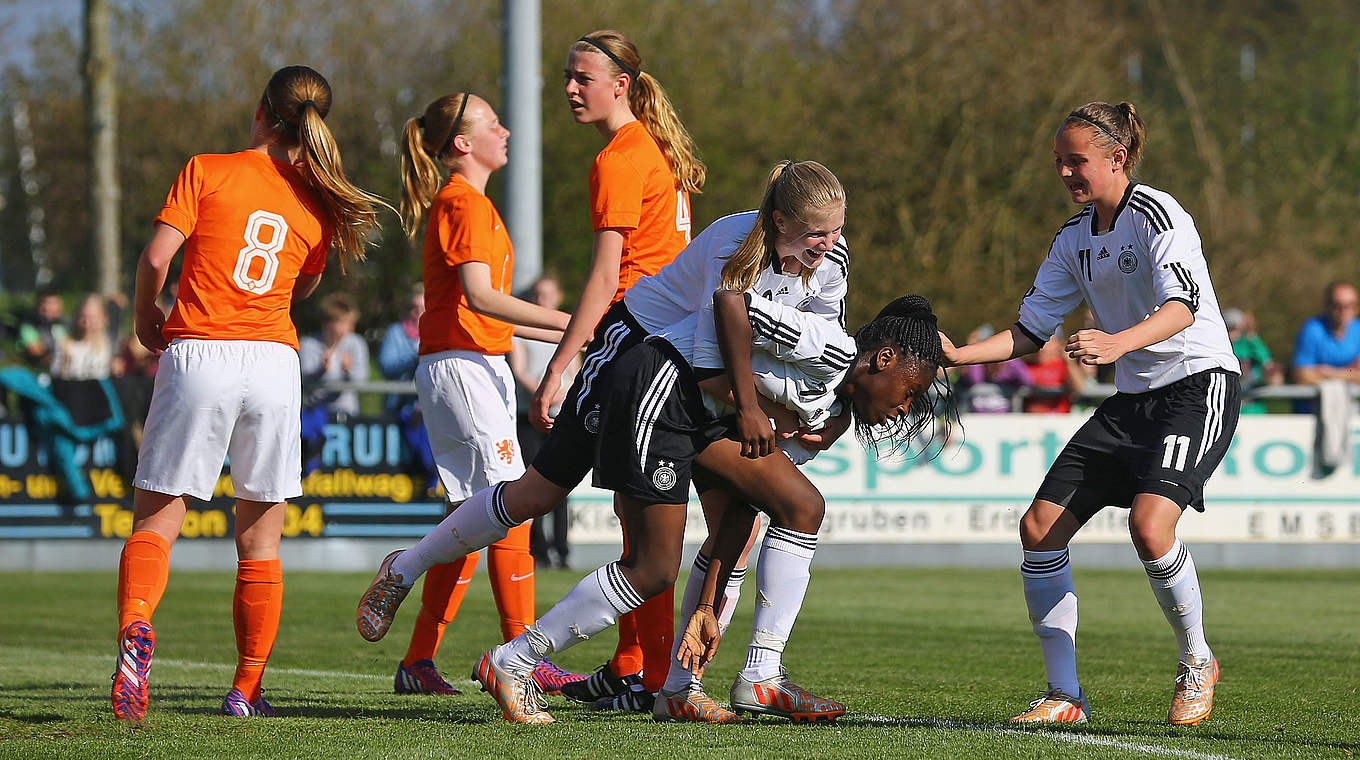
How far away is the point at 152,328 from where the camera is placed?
5.32 metres

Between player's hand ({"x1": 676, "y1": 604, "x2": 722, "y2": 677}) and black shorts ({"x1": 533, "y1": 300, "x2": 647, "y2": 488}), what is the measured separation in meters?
0.57

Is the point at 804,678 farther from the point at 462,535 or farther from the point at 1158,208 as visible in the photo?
the point at 1158,208

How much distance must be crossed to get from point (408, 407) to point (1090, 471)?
27.6 feet

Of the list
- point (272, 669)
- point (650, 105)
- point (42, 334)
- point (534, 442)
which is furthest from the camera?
point (42, 334)

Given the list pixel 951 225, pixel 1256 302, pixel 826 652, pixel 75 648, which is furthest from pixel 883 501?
pixel 1256 302

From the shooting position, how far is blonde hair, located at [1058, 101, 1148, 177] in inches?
209

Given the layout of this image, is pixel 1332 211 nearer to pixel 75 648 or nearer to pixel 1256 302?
pixel 1256 302

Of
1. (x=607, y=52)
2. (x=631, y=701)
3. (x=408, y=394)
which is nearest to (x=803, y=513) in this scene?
(x=631, y=701)

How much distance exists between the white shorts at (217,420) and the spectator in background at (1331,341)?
11.1m

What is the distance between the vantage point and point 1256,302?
30.0 m

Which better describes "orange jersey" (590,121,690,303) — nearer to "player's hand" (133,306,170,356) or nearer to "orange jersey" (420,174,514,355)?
"orange jersey" (420,174,514,355)

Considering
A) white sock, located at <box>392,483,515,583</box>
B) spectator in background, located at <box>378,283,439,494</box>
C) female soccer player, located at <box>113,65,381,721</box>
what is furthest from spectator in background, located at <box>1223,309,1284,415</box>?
female soccer player, located at <box>113,65,381,721</box>

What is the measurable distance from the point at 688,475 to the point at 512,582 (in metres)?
1.46

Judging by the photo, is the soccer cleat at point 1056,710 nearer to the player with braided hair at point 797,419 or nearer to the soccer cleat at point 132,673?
the player with braided hair at point 797,419
